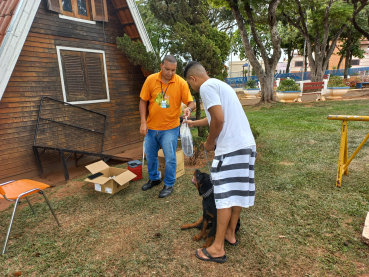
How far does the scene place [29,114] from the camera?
5316 mm

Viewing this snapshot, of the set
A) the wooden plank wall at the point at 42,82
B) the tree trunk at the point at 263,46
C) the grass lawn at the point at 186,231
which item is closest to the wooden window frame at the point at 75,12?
the wooden plank wall at the point at 42,82

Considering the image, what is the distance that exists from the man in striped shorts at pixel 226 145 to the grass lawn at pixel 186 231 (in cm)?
61

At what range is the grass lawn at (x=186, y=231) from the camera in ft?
8.32

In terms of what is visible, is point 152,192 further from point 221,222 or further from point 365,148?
point 365,148

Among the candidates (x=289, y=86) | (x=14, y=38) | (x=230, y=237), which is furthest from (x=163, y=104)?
(x=289, y=86)

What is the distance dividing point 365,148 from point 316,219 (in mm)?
4068

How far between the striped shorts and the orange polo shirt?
168 cm

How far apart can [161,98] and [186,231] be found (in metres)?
2.00

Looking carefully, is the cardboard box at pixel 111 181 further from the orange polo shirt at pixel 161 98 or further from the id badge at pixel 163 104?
the id badge at pixel 163 104

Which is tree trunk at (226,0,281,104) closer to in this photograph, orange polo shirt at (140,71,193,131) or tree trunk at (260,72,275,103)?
tree trunk at (260,72,275,103)

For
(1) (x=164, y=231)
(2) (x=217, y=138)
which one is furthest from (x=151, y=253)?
(2) (x=217, y=138)

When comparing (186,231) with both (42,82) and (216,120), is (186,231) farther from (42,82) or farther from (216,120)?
(42,82)

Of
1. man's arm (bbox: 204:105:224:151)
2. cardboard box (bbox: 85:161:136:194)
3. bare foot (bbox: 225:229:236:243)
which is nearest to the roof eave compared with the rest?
cardboard box (bbox: 85:161:136:194)

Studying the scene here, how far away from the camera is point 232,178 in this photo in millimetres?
2393
